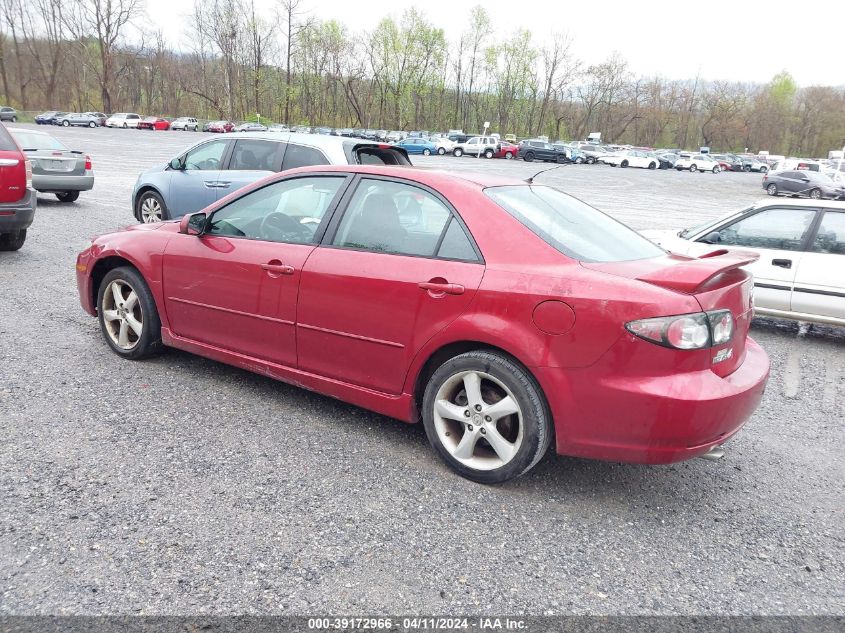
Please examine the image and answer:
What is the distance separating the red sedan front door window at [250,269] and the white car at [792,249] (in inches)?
151

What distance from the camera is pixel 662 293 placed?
2.84 meters

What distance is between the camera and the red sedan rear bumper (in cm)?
280

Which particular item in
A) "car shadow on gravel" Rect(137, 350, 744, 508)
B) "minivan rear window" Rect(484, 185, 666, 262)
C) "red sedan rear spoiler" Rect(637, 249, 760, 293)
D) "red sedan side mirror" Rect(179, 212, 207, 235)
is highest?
"minivan rear window" Rect(484, 185, 666, 262)

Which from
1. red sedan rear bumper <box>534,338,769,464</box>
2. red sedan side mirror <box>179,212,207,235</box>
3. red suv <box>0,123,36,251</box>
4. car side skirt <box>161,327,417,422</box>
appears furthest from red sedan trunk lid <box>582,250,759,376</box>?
red suv <box>0,123,36,251</box>

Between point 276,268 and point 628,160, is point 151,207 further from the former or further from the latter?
point 628,160

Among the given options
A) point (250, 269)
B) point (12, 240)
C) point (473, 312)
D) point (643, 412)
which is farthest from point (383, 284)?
point (12, 240)

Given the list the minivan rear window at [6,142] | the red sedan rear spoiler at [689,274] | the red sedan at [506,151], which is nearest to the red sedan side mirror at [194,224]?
the red sedan rear spoiler at [689,274]

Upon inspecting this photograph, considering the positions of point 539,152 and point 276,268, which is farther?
point 539,152

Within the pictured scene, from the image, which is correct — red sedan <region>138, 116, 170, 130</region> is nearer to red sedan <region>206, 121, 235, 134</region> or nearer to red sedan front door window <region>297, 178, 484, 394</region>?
red sedan <region>206, 121, 235, 134</region>

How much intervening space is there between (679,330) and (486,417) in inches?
38.8

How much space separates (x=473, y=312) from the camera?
314 centimetres

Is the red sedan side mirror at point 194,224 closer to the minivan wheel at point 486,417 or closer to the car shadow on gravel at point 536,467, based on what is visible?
the car shadow on gravel at point 536,467

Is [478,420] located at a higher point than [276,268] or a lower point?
lower

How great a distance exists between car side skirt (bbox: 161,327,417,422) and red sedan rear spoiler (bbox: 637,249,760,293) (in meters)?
1.38
